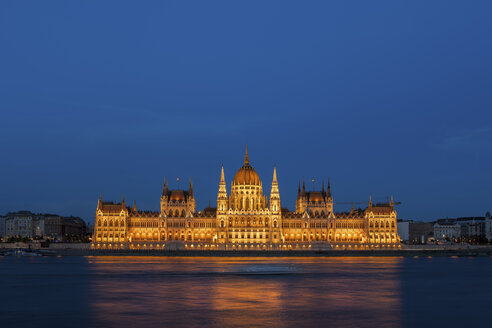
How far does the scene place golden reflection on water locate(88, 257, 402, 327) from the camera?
3728cm

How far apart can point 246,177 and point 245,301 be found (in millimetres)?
129099

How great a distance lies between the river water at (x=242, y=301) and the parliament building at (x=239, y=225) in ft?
316

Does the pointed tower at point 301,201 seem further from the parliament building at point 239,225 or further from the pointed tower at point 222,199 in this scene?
the pointed tower at point 222,199

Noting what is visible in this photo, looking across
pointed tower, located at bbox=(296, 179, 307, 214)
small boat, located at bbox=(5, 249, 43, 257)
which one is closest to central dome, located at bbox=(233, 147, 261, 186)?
pointed tower, located at bbox=(296, 179, 307, 214)

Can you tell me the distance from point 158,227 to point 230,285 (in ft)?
375

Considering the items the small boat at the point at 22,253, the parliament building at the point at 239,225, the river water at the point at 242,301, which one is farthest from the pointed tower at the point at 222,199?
the river water at the point at 242,301

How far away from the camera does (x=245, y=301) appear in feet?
151

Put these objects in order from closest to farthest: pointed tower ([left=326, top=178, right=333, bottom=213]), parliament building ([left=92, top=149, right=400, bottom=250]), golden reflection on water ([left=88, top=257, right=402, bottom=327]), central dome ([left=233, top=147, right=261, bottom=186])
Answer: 1. golden reflection on water ([left=88, top=257, right=402, bottom=327])
2. parliament building ([left=92, top=149, right=400, bottom=250])
3. central dome ([left=233, top=147, right=261, bottom=186])
4. pointed tower ([left=326, top=178, right=333, bottom=213])

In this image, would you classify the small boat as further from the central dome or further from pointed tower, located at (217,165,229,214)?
the central dome

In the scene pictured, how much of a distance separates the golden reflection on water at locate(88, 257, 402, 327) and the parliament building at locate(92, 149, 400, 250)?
97460mm

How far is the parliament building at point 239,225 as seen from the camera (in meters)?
168

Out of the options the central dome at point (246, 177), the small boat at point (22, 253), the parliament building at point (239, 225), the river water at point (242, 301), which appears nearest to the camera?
the river water at point (242, 301)

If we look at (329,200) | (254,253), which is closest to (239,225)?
(254,253)

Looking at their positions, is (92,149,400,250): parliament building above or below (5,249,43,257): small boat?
above
